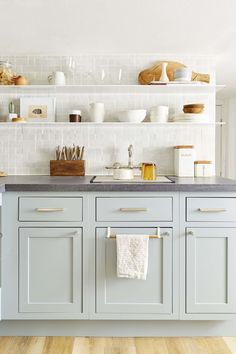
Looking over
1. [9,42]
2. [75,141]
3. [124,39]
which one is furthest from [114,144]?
[9,42]

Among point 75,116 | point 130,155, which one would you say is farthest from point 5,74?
point 130,155

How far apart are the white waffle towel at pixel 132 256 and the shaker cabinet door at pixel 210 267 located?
0.29m

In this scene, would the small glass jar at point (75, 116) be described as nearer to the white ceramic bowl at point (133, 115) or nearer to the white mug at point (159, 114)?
the white ceramic bowl at point (133, 115)

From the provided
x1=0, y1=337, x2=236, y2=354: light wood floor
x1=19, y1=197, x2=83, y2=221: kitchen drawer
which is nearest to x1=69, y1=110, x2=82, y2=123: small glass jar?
x1=19, y1=197, x2=83, y2=221: kitchen drawer

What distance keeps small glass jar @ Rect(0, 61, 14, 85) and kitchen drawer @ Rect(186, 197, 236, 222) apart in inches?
70.2

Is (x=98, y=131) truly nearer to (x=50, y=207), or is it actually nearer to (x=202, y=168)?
(x=202, y=168)

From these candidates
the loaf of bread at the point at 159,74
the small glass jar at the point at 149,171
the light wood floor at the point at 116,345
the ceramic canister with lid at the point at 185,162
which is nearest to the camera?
the light wood floor at the point at 116,345

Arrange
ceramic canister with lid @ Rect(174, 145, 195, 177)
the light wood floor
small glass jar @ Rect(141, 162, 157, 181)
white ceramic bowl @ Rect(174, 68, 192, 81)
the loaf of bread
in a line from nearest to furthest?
the light wood floor, small glass jar @ Rect(141, 162, 157, 181), white ceramic bowl @ Rect(174, 68, 192, 81), ceramic canister with lid @ Rect(174, 145, 195, 177), the loaf of bread

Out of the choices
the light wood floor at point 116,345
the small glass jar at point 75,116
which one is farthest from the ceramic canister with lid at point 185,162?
the light wood floor at point 116,345

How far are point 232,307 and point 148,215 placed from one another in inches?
31.7

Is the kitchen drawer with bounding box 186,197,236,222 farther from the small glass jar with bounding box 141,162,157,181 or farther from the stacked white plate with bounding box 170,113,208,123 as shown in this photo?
the stacked white plate with bounding box 170,113,208,123

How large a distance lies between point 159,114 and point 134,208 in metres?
1.05

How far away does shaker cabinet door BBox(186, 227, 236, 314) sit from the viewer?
245cm

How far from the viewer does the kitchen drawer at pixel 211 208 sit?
2.45 metres
